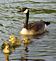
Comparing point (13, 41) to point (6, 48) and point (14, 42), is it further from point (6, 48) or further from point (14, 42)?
point (6, 48)

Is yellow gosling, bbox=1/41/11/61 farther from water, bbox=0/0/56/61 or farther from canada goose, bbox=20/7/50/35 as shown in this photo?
canada goose, bbox=20/7/50/35

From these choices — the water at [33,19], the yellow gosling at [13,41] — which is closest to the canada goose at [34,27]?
the water at [33,19]

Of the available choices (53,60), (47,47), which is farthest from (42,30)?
(53,60)

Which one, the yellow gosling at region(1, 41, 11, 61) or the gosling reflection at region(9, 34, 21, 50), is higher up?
the yellow gosling at region(1, 41, 11, 61)

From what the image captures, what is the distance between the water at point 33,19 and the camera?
1448cm

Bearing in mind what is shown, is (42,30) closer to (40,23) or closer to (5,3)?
(40,23)

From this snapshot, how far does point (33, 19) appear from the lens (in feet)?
65.4

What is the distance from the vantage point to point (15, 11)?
21469 millimetres

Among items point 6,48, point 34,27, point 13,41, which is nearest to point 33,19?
point 34,27

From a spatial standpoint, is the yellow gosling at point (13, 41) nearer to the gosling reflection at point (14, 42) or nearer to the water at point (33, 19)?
the gosling reflection at point (14, 42)

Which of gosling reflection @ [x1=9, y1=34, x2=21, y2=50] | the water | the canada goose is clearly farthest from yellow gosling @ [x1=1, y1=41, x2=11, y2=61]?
the canada goose

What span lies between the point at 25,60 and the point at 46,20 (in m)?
6.43

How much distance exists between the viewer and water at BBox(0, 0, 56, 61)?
1448 cm

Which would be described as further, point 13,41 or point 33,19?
point 33,19
